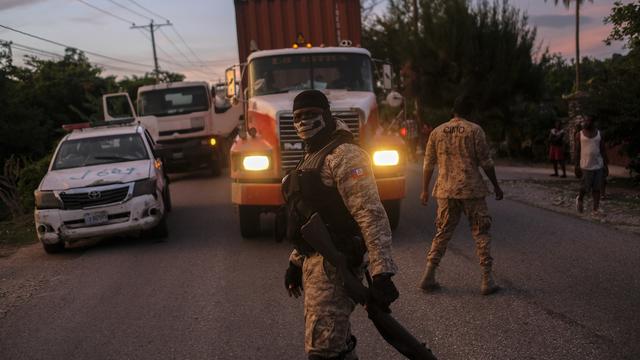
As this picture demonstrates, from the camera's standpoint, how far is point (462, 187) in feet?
20.9

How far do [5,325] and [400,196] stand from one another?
4.96 metres

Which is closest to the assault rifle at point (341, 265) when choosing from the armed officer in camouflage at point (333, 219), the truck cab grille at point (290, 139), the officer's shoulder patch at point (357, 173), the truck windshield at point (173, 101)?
the armed officer in camouflage at point (333, 219)

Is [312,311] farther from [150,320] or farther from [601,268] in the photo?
[601,268]

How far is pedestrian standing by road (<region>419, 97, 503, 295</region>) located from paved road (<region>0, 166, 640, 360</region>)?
1.02ft

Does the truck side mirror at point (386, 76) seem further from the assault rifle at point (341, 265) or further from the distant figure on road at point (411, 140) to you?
the distant figure on road at point (411, 140)

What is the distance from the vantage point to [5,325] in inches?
249

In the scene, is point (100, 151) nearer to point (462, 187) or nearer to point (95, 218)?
point (95, 218)

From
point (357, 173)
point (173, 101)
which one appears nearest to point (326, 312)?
point (357, 173)

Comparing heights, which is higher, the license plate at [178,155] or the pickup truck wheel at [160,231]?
the license plate at [178,155]

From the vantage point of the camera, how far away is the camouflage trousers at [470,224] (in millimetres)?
6309

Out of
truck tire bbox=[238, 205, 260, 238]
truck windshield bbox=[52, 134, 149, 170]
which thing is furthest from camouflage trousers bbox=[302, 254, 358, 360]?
truck windshield bbox=[52, 134, 149, 170]

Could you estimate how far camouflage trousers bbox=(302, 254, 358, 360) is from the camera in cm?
341

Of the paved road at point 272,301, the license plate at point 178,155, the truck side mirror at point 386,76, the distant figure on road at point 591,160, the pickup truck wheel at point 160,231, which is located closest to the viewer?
the paved road at point 272,301

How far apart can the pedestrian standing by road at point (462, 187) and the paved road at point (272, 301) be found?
0.31 meters
